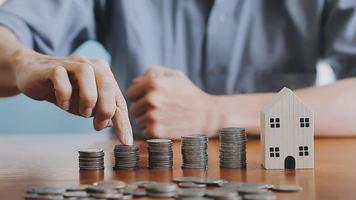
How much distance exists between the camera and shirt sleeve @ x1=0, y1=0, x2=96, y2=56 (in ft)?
5.24

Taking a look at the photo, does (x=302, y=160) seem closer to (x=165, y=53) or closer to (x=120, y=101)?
(x=120, y=101)

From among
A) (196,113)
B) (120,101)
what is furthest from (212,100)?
(120,101)

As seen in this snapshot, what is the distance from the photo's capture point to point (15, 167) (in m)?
0.98

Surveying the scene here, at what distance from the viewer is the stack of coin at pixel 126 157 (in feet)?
3.09

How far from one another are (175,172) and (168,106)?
501mm

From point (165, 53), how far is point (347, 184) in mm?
984

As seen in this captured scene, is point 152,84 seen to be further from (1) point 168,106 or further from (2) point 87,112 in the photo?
(2) point 87,112

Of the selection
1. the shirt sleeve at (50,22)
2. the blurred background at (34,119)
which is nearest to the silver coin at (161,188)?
the shirt sleeve at (50,22)

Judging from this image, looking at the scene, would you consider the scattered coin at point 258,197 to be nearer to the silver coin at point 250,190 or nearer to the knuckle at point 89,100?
the silver coin at point 250,190

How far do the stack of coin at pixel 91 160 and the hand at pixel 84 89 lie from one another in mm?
53

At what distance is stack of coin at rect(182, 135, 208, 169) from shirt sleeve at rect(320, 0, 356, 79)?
80 centimetres

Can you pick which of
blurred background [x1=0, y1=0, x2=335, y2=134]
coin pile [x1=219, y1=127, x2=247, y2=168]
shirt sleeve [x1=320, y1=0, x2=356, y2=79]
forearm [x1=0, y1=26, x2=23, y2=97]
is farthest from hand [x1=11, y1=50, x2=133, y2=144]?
blurred background [x1=0, y1=0, x2=335, y2=134]

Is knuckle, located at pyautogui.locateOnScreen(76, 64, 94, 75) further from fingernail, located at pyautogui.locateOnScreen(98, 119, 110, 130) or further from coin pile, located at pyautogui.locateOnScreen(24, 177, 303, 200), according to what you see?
coin pile, located at pyautogui.locateOnScreen(24, 177, 303, 200)

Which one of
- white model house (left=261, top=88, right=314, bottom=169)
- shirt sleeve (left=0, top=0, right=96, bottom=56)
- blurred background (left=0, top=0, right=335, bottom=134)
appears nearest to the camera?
white model house (left=261, top=88, right=314, bottom=169)
